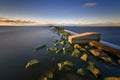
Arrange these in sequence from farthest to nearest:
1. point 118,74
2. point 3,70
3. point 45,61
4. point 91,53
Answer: point 91,53 → point 45,61 → point 3,70 → point 118,74

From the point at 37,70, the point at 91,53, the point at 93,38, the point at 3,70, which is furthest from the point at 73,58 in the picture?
the point at 93,38

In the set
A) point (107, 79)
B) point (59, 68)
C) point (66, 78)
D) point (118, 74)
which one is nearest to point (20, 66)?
point (59, 68)

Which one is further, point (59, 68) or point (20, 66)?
point (20, 66)

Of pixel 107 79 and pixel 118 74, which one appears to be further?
pixel 118 74

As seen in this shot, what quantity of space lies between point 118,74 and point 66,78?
535 cm

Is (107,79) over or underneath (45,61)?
over

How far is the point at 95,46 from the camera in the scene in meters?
20.9

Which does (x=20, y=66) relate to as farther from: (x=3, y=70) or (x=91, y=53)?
(x=91, y=53)

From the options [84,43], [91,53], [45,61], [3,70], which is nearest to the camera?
[3,70]

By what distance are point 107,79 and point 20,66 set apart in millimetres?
9136

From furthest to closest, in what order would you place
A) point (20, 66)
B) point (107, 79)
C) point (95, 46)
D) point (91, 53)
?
1. point (95, 46)
2. point (91, 53)
3. point (20, 66)
4. point (107, 79)

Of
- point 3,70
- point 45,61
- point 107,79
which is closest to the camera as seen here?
point 107,79

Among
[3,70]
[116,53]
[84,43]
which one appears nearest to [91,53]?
[116,53]

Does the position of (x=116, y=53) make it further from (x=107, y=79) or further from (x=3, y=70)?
(x=3, y=70)
